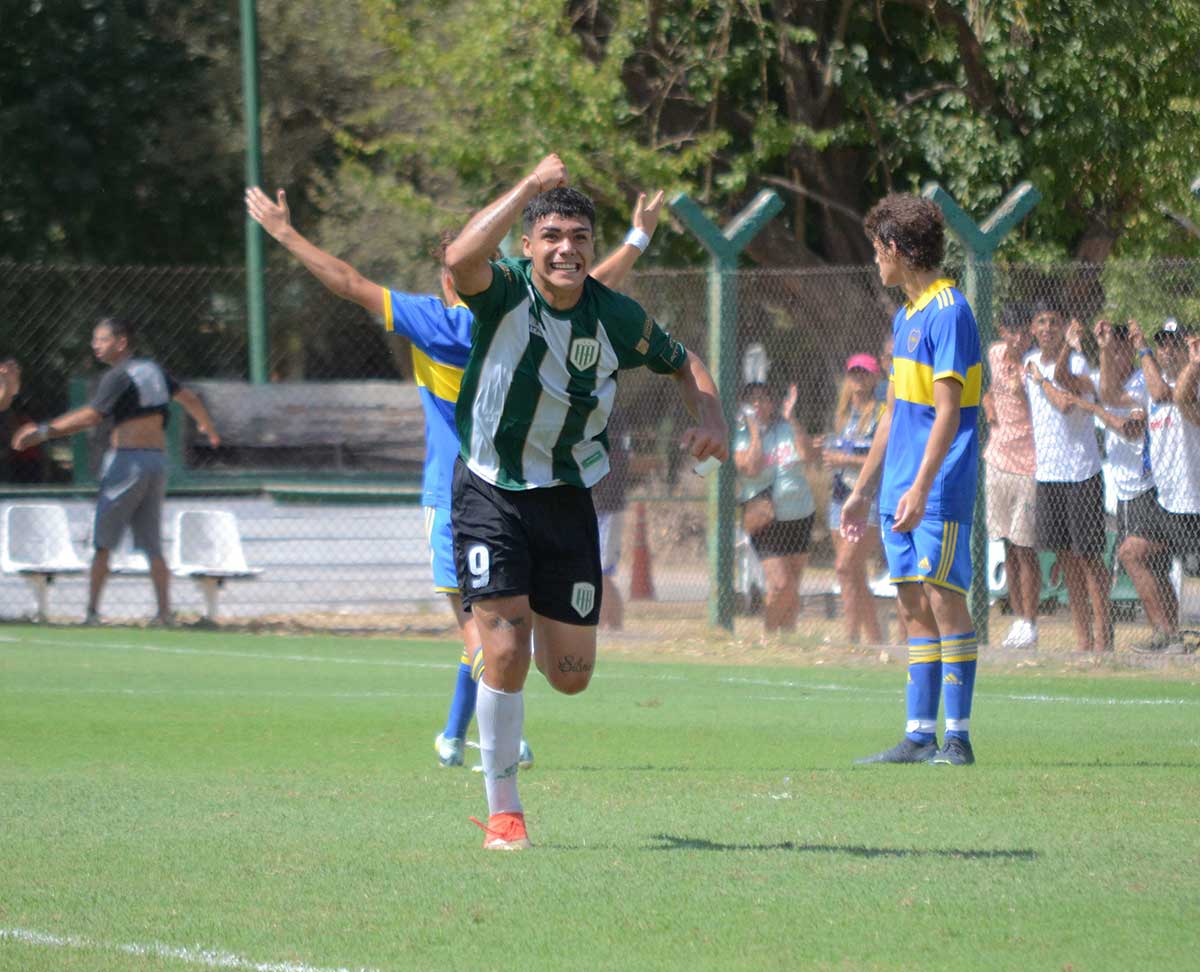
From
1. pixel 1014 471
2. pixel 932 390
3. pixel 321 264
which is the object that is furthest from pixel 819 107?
pixel 321 264

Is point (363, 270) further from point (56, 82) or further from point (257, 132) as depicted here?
point (257, 132)

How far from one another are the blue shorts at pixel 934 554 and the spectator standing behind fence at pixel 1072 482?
473cm

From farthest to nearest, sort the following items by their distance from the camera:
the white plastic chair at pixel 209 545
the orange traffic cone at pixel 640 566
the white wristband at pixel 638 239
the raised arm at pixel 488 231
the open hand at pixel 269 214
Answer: the white plastic chair at pixel 209 545
the orange traffic cone at pixel 640 566
the white wristband at pixel 638 239
the open hand at pixel 269 214
the raised arm at pixel 488 231

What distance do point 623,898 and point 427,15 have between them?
1624 cm

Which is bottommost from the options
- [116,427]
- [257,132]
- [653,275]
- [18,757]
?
[18,757]

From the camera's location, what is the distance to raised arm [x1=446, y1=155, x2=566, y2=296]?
5.43m

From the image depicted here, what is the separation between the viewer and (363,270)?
104 feet

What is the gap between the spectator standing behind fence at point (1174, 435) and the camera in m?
11.9

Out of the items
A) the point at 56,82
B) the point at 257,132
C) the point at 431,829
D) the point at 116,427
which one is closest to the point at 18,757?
the point at 431,829

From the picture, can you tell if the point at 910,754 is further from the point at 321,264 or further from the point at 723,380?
the point at 723,380

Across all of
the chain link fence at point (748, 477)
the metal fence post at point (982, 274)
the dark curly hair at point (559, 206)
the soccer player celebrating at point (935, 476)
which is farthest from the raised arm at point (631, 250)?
the chain link fence at point (748, 477)

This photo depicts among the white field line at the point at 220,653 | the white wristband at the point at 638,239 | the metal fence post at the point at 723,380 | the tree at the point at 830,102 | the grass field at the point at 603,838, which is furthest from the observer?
the tree at the point at 830,102

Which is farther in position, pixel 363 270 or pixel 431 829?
pixel 363 270

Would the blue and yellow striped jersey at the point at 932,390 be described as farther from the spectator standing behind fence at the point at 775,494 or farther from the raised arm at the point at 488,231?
the spectator standing behind fence at the point at 775,494
